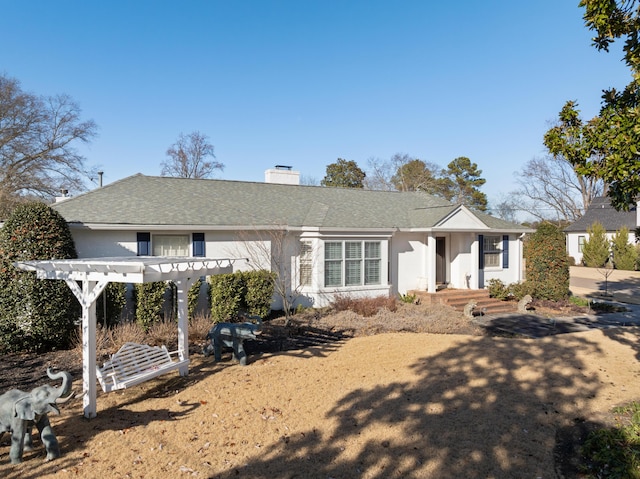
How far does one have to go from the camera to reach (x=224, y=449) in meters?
4.81

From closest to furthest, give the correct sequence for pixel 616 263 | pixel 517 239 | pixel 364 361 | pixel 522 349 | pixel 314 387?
pixel 314 387 → pixel 364 361 → pixel 522 349 → pixel 517 239 → pixel 616 263

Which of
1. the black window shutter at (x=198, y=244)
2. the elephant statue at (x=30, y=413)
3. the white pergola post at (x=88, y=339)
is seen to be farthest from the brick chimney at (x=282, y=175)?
the elephant statue at (x=30, y=413)

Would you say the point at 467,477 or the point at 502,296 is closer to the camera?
the point at 467,477

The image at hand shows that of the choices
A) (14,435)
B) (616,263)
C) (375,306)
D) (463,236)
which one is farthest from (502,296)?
(616,263)

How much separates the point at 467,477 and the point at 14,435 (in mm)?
5295

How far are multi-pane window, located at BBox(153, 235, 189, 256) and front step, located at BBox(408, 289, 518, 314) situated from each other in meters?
8.97

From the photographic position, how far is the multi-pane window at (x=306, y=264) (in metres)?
13.9

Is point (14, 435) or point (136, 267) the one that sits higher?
point (136, 267)

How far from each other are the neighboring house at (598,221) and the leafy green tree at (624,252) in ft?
9.78

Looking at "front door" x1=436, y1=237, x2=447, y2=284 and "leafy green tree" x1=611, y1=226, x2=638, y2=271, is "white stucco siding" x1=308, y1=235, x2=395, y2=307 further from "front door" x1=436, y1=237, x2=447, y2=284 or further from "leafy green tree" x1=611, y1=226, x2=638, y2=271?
"leafy green tree" x1=611, y1=226, x2=638, y2=271

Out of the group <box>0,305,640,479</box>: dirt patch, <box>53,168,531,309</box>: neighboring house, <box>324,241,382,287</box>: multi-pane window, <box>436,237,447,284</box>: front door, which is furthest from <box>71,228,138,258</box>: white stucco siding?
<box>436,237,447,284</box>: front door

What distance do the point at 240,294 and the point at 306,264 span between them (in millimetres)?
2950

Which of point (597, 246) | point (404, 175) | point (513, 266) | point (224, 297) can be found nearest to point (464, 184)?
point (404, 175)

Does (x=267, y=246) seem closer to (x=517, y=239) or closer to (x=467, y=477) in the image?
(x=467, y=477)
